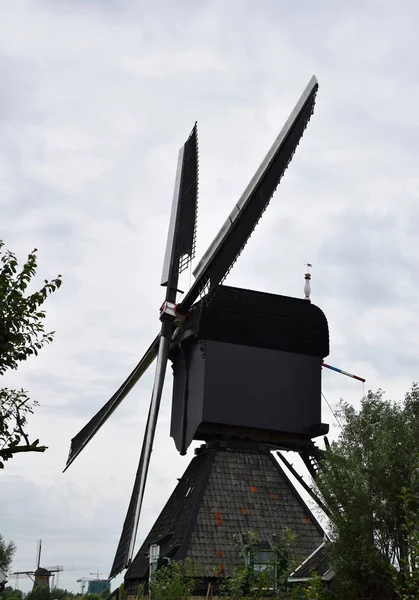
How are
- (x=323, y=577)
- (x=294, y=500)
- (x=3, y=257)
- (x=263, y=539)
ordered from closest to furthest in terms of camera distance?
1. (x=3, y=257)
2. (x=323, y=577)
3. (x=263, y=539)
4. (x=294, y=500)

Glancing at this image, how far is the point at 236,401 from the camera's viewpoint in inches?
923

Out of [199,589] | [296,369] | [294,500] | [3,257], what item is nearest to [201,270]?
[296,369]

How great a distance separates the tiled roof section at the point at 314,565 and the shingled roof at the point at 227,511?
1.59ft

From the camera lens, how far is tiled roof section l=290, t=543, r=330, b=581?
20600 mm

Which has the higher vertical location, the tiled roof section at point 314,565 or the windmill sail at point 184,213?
the windmill sail at point 184,213

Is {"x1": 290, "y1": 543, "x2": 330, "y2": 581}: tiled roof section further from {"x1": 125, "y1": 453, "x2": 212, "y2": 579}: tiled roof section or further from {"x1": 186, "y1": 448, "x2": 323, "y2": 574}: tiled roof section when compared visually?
{"x1": 125, "y1": 453, "x2": 212, "y2": 579}: tiled roof section

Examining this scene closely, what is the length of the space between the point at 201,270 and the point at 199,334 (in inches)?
72.4

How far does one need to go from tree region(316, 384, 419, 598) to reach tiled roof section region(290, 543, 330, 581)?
288cm

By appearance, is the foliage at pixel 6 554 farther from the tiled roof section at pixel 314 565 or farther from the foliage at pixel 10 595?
the tiled roof section at pixel 314 565


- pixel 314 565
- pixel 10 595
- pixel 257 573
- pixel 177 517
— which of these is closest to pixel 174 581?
pixel 257 573

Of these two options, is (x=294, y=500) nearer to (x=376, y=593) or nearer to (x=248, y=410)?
(x=248, y=410)

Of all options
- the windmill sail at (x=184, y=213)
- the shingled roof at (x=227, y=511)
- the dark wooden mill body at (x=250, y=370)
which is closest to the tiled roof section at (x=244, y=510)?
the shingled roof at (x=227, y=511)

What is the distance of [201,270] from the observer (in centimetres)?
2380

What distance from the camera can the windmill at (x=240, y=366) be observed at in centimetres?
2309
